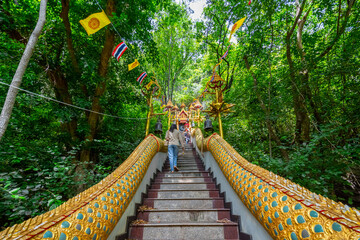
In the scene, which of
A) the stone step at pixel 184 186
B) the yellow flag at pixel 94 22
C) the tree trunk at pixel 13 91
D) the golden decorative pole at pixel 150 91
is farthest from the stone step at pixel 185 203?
the yellow flag at pixel 94 22

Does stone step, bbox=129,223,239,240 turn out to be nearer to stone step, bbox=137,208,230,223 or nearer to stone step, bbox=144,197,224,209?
stone step, bbox=137,208,230,223

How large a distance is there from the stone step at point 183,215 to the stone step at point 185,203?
0.77 feet

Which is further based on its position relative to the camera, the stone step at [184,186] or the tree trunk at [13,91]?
the stone step at [184,186]

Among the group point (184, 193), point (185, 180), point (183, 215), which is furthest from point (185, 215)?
point (185, 180)

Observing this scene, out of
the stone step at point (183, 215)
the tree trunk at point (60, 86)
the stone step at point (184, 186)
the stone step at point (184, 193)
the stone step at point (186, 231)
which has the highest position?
the tree trunk at point (60, 86)

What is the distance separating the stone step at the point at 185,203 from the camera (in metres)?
2.53

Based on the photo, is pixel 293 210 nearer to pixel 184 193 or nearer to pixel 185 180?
pixel 184 193

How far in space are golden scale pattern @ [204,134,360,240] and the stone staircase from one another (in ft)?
2.15

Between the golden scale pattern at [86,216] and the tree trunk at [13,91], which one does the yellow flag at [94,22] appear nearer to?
the tree trunk at [13,91]

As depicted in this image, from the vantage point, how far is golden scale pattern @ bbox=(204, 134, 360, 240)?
830 mm

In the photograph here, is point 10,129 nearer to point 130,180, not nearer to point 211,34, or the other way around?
point 130,180

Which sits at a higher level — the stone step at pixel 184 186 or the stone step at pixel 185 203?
the stone step at pixel 184 186

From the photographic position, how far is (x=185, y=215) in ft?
A: 7.48

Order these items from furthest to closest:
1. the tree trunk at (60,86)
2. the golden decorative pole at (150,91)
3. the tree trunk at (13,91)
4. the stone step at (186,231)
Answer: the golden decorative pole at (150,91) → the tree trunk at (60,86) → the stone step at (186,231) → the tree trunk at (13,91)
